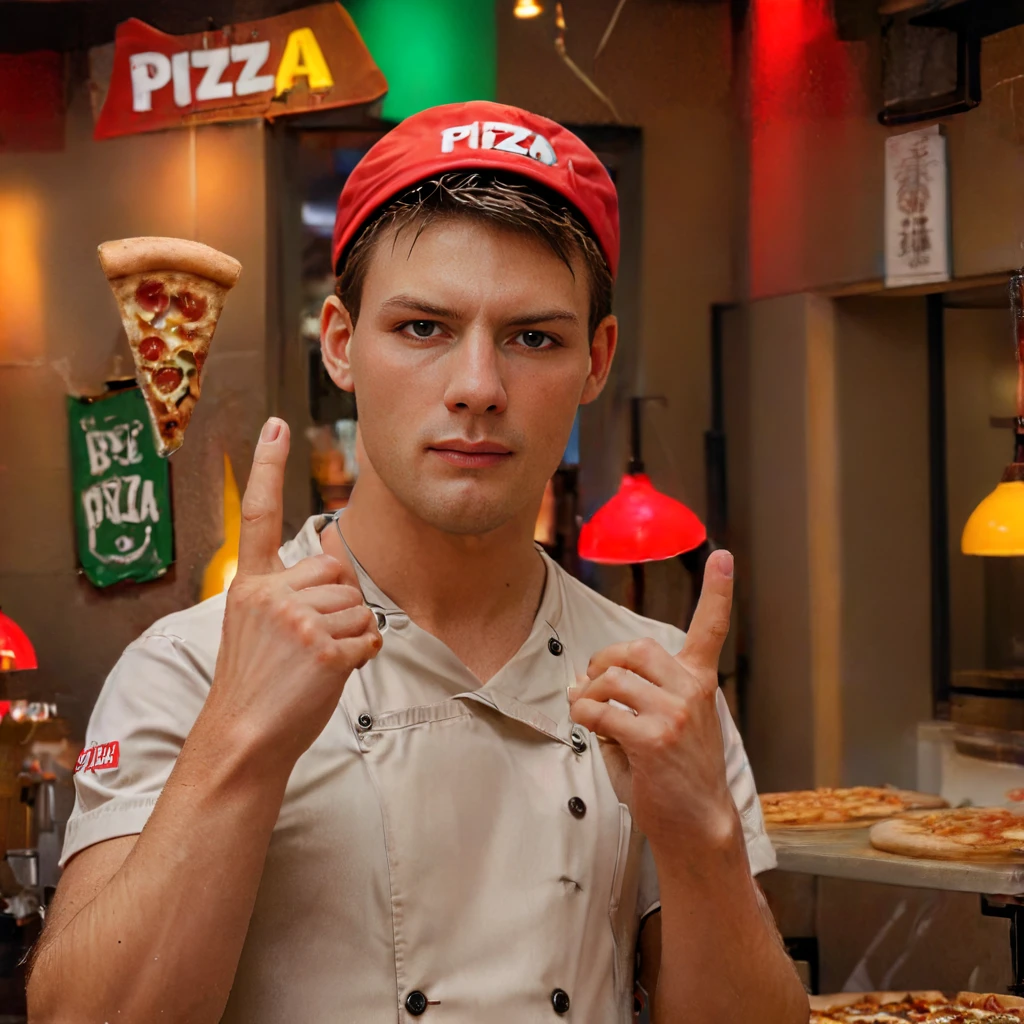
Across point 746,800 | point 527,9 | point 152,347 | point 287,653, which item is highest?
point 527,9

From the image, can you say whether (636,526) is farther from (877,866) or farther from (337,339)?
Result: (337,339)

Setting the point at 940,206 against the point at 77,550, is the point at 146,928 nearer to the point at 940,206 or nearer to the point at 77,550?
the point at 77,550

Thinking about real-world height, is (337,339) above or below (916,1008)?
above

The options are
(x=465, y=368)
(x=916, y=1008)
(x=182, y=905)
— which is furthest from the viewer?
(x=916, y=1008)

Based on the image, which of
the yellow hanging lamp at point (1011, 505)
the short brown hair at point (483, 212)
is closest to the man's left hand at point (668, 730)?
the short brown hair at point (483, 212)

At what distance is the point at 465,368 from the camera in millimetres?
1891

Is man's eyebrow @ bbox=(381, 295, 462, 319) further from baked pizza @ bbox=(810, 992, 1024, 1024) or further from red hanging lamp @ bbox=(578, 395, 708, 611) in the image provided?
baked pizza @ bbox=(810, 992, 1024, 1024)

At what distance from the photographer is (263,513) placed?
5.41ft

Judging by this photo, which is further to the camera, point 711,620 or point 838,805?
point 838,805

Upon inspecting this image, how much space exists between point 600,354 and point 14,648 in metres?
1.60

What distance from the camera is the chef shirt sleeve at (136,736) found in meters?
1.74

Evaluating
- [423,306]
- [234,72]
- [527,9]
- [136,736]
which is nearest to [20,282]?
[234,72]

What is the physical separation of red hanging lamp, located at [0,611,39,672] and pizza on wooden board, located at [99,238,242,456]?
63cm

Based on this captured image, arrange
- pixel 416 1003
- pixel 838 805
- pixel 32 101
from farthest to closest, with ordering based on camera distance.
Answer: pixel 838 805 < pixel 32 101 < pixel 416 1003
